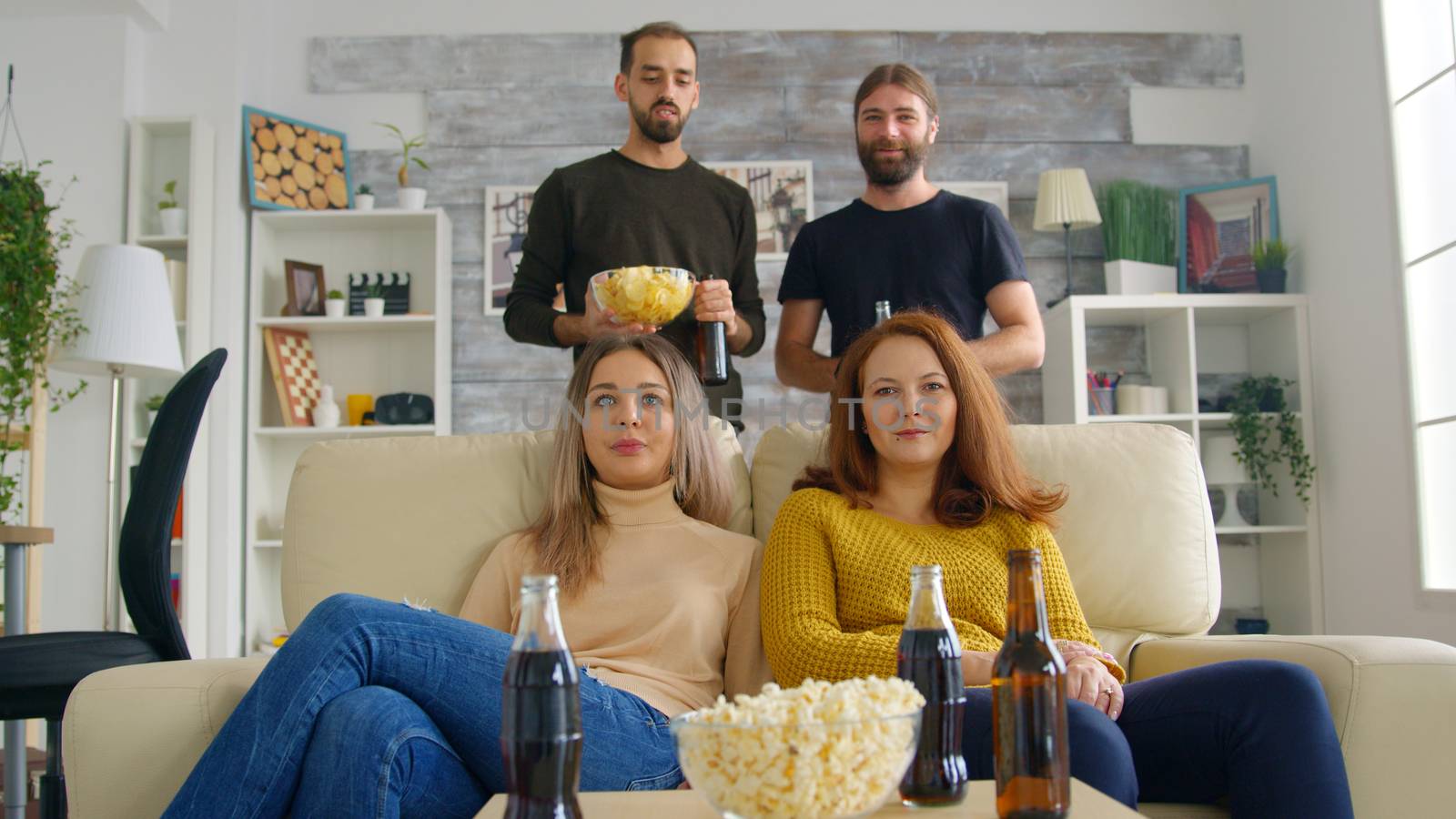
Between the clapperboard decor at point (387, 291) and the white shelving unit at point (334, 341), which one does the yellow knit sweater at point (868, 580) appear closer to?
the white shelving unit at point (334, 341)

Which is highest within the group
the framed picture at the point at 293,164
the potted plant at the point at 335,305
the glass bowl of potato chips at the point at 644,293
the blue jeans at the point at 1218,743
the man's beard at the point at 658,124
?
the framed picture at the point at 293,164

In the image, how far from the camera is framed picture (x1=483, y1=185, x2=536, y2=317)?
4543 millimetres

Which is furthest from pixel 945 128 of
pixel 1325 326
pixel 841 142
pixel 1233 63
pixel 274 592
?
pixel 274 592

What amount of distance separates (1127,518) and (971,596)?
43cm

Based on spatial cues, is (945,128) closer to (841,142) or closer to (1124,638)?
(841,142)

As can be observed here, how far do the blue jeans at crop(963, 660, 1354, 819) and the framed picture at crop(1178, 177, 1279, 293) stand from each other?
121 inches

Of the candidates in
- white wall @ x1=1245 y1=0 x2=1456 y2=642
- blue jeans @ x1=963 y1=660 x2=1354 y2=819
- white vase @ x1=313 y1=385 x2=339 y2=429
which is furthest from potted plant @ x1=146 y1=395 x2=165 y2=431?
white wall @ x1=1245 y1=0 x2=1456 y2=642

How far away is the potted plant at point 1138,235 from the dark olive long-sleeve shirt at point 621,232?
2138 millimetres

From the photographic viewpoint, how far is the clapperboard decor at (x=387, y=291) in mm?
4500

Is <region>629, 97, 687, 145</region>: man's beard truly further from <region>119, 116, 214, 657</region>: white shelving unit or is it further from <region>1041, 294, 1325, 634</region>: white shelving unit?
<region>119, 116, 214, 657</region>: white shelving unit

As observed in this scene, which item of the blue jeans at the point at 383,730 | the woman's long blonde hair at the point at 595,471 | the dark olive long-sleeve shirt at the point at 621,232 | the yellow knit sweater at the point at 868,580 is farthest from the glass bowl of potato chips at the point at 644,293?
the blue jeans at the point at 383,730

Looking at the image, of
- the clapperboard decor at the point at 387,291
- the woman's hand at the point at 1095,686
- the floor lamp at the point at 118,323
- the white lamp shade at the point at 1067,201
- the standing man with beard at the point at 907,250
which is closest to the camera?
the woman's hand at the point at 1095,686

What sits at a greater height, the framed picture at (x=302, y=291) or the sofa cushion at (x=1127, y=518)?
the framed picture at (x=302, y=291)

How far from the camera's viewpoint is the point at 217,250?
14.3ft
